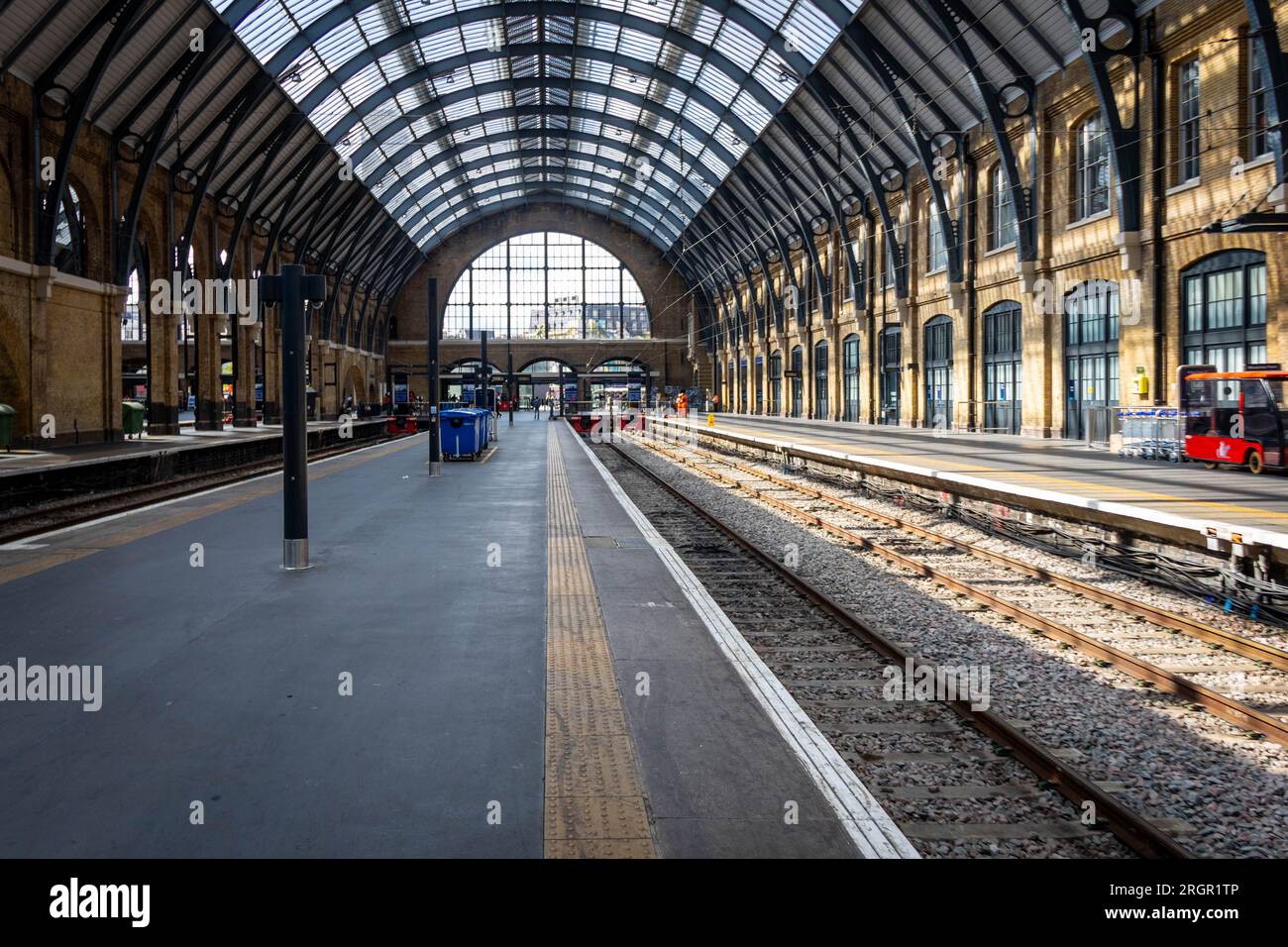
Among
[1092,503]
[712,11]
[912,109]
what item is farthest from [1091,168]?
[712,11]

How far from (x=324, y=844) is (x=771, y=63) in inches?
1570

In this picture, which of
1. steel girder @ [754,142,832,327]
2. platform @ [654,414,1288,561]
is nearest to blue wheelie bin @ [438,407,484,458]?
platform @ [654,414,1288,561]

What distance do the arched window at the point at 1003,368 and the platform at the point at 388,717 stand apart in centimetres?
2317

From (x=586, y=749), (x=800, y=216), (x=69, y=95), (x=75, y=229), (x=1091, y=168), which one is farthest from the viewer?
(x=800, y=216)

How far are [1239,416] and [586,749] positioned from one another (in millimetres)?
17097

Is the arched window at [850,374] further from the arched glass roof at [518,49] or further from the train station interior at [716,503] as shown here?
the arched glass roof at [518,49]

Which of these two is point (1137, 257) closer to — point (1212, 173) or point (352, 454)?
point (1212, 173)

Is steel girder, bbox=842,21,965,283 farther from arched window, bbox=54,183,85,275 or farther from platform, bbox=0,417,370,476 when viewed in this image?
arched window, bbox=54,183,85,275

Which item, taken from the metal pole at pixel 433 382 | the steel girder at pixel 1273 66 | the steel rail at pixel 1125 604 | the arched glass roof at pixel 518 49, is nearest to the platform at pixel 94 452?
the metal pole at pixel 433 382

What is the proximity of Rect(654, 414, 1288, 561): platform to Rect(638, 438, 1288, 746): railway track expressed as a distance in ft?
3.62

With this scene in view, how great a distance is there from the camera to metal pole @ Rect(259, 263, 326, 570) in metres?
9.76

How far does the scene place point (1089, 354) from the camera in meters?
26.4

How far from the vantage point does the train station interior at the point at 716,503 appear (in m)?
4.67

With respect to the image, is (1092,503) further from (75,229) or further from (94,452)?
(75,229)
